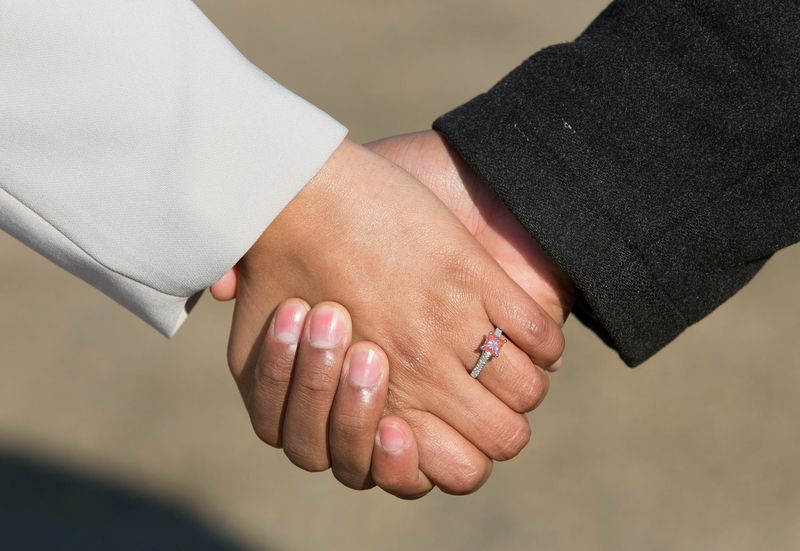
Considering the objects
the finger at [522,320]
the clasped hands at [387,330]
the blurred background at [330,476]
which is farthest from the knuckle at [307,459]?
the blurred background at [330,476]

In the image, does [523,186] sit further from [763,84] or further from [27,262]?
[27,262]

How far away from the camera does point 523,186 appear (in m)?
1.42

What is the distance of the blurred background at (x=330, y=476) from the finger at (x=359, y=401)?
919 millimetres

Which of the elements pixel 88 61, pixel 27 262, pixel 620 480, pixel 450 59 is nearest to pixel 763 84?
pixel 88 61

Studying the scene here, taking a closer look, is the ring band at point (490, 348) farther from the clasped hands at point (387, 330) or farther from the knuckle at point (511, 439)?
the knuckle at point (511, 439)

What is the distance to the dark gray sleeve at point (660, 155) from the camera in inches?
55.8

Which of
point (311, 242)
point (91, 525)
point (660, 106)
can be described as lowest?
point (91, 525)

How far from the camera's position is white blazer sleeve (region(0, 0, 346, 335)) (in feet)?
4.05

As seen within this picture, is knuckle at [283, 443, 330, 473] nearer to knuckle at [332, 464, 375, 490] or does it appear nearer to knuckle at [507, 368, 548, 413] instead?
knuckle at [332, 464, 375, 490]

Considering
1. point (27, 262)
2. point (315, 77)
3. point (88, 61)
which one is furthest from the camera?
point (315, 77)

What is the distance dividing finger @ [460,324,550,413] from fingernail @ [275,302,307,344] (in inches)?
9.9

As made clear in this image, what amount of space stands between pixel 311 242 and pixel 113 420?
142 centimetres

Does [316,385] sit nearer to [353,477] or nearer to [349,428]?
[349,428]

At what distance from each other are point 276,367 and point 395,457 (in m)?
0.23
